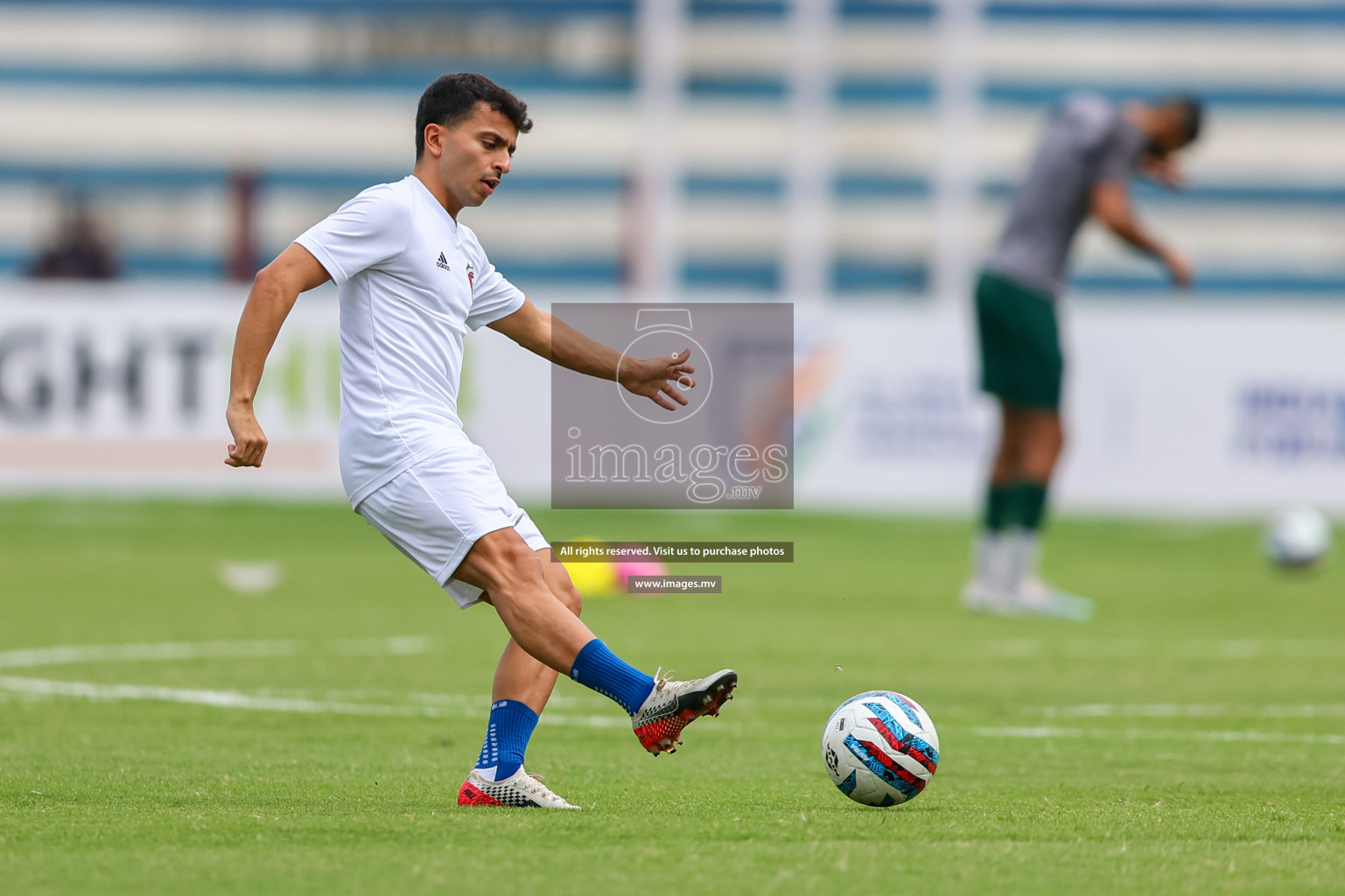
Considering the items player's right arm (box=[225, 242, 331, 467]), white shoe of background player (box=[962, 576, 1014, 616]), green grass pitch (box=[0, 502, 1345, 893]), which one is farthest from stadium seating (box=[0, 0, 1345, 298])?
player's right arm (box=[225, 242, 331, 467])

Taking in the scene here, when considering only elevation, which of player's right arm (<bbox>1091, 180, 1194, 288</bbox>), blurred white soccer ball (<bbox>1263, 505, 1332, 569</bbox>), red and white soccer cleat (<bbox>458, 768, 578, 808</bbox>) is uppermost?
player's right arm (<bbox>1091, 180, 1194, 288</bbox>)

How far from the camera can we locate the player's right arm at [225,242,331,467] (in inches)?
195

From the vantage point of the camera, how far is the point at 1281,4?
1276 inches

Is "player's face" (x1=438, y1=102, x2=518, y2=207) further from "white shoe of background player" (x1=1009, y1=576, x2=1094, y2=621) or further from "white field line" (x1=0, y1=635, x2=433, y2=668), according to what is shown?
"white shoe of background player" (x1=1009, y1=576, x2=1094, y2=621)

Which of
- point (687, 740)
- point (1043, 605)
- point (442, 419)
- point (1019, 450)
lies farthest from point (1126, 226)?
point (442, 419)

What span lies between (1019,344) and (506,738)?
654 cm

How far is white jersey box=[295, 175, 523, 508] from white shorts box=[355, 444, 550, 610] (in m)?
0.03

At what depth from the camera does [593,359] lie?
588cm

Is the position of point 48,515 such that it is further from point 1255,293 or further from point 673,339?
point 1255,293

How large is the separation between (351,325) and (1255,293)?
28.8 m

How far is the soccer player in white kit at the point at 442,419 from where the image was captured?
199 inches

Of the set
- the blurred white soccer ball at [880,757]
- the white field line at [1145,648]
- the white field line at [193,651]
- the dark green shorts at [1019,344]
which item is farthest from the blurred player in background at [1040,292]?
the blurred white soccer ball at [880,757]

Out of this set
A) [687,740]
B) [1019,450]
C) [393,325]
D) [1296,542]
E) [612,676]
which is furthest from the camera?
[1296,542]

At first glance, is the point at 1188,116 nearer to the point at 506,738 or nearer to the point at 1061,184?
the point at 1061,184
